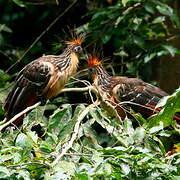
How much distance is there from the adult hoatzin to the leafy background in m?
0.21

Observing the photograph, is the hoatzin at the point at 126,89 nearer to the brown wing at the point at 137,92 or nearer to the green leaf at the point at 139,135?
the brown wing at the point at 137,92

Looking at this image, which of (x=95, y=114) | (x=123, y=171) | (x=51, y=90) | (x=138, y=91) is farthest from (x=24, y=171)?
(x=138, y=91)

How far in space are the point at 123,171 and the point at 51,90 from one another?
2.64 metres

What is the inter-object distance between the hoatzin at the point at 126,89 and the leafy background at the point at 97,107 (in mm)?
234

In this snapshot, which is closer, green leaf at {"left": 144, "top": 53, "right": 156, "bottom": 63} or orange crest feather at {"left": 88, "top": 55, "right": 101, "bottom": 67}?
orange crest feather at {"left": 88, "top": 55, "right": 101, "bottom": 67}

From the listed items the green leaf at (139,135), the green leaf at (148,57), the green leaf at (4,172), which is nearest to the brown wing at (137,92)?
the green leaf at (148,57)

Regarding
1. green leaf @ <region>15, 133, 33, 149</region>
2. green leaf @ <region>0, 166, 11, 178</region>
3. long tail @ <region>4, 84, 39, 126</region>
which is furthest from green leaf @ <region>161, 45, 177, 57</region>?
green leaf @ <region>0, 166, 11, 178</region>

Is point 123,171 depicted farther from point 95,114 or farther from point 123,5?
point 123,5

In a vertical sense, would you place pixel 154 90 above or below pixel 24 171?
below

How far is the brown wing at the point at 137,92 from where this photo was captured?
6387mm

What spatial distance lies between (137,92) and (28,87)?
52.0 inches

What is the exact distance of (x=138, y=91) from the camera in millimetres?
6492

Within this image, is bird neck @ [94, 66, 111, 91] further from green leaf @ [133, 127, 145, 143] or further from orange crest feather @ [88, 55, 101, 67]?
green leaf @ [133, 127, 145, 143]

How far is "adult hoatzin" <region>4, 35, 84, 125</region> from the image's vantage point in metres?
5.95
